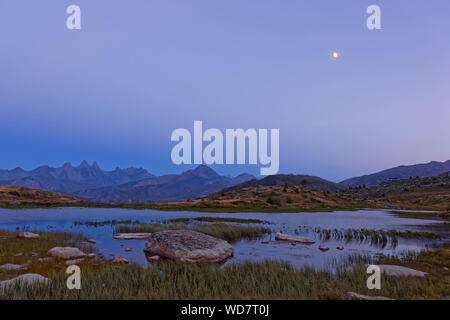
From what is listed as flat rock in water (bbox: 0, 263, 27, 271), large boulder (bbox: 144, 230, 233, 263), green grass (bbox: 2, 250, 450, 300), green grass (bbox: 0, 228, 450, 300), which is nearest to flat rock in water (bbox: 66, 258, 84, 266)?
green grass (bbox: 0, 228, 450, 300)

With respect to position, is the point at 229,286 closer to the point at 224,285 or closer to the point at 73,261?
the point at 224,285

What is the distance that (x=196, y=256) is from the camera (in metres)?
21.8

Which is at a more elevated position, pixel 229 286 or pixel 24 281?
pixel 24 281

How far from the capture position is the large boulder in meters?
21.9

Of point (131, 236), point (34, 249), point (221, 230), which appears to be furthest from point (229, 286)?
point (131, 236)

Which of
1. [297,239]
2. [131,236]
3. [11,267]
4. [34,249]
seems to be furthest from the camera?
[131,236]

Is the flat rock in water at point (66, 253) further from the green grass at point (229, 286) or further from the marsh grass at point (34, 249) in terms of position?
the green grass at point (229, 286)

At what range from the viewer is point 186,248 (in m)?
22.6

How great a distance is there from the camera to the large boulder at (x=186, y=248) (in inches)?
864

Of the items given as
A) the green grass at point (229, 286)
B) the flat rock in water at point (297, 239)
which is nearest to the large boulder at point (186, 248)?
the green grass at point (229, 286)

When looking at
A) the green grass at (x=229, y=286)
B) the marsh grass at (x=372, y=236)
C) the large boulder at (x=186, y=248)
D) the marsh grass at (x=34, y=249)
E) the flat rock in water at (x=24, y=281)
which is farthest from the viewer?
the marsh grass at (x=372, y=236)

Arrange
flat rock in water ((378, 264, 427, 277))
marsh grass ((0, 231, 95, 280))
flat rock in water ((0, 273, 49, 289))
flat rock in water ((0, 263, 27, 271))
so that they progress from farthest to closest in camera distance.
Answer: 1. marsh grass ((0, 231, 95, 280))
2. flat rock in water ((0, 263, 27, 271))
3. flat rock in water ((378, 264, 427, 277))
4. flat rock in water ((0, 273, 49, 289))

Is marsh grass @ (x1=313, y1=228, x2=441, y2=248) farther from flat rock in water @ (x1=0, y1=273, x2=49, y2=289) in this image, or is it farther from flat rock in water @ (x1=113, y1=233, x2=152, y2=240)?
flat rock in water @ (x1=0, y1=273, x2=49, y2=289)

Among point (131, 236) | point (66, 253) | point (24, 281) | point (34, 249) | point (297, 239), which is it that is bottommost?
point (297, 239)
